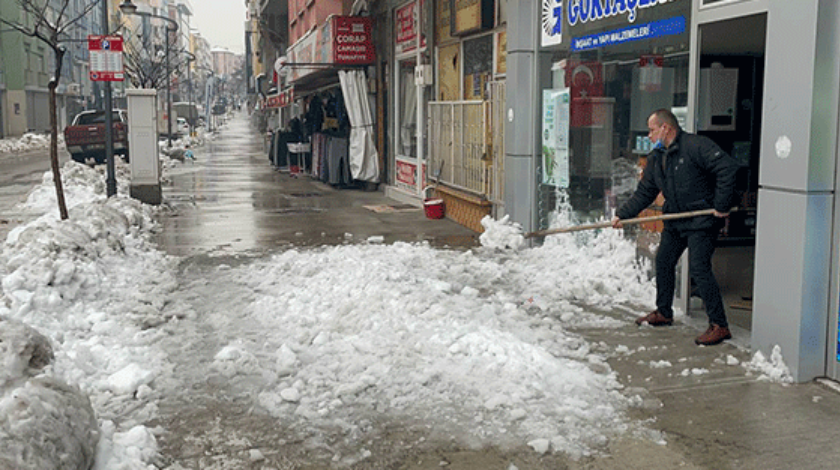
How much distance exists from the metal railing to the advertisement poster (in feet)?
5.27

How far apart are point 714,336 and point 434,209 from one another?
26.1ft

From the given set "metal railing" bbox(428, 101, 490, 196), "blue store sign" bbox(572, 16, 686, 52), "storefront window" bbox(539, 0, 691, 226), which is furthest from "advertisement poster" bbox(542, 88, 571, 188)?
"metal railing" bbox(428, 101, 490, 196)

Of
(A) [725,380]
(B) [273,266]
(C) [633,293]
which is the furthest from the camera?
(B) [273,266]

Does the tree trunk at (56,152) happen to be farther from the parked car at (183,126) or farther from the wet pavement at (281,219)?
the parked car at (183,126)

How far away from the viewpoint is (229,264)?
10.1 meters

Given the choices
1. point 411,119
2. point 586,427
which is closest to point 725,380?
point 586,427

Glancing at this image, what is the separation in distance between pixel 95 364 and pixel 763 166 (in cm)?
477

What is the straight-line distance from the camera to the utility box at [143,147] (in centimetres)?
1575

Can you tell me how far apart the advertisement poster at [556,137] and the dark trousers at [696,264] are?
334cm

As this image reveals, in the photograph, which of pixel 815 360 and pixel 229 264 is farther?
pixel 229 264

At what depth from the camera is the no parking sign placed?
14.8 meters

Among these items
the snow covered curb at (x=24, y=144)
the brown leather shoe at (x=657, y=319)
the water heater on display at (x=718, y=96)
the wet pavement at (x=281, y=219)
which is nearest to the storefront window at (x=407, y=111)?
the wet pavement at (x=281, y=219)

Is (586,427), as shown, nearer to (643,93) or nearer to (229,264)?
(643,93)

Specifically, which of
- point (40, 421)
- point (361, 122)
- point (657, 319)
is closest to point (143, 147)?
point (361, 122)
